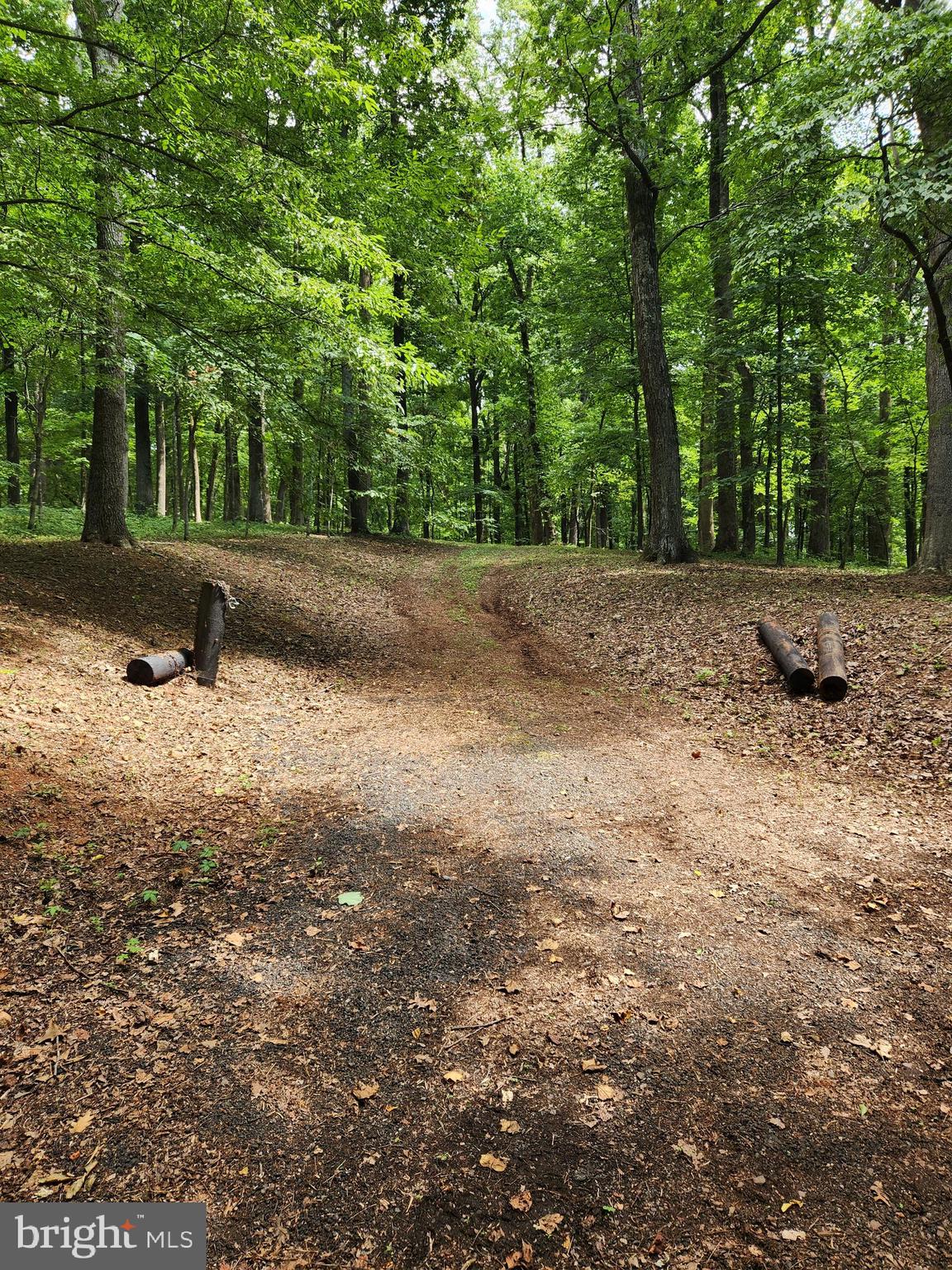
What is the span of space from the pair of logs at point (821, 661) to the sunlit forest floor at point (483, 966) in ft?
0.89

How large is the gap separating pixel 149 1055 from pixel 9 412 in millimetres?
27208

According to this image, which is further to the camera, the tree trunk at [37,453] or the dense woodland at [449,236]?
the tree trunk at [37,453]

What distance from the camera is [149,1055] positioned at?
261 centimetres

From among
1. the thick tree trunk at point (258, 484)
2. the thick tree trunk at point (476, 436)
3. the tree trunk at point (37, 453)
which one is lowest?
the tree trunk at point (37, 453)

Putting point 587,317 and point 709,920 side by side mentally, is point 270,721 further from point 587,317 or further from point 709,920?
point 587,317

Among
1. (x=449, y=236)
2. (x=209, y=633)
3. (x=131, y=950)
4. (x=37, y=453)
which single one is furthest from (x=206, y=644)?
(x=449, y=236)

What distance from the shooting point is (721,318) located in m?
14.5

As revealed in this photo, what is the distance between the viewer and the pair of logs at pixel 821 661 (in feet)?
22.5

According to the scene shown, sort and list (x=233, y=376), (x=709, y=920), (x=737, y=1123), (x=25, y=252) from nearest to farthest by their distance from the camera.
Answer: (x=737, y=1123) → (x=709, y=920) → (x=25, y=252) → (x=233, y=376)

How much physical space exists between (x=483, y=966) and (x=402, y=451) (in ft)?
51.1

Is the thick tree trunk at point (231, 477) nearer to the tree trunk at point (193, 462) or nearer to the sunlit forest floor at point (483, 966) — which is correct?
the tree trunk at point (193, 462)

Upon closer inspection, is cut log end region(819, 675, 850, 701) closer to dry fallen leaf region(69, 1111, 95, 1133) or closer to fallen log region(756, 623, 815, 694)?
fallen log region(756, 623, 815, 694)

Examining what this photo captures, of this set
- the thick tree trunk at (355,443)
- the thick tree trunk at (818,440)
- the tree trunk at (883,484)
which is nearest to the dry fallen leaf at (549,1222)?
the thick tree trunk at (355,443)

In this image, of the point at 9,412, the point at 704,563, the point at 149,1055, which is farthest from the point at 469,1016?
the point at 9,412
